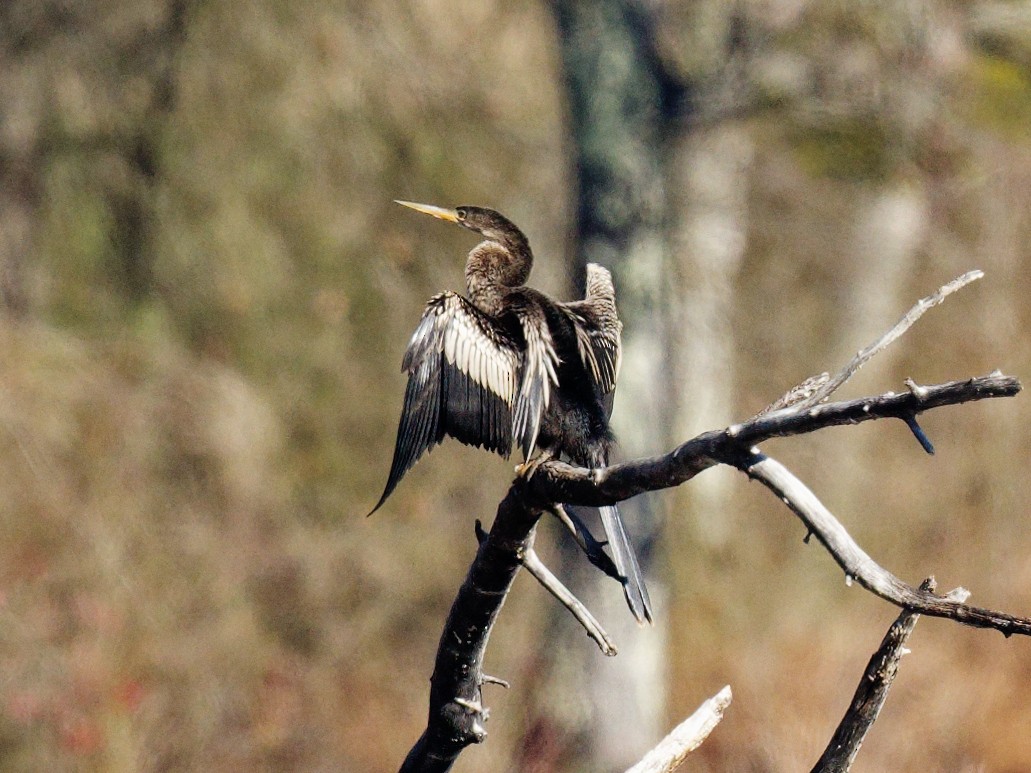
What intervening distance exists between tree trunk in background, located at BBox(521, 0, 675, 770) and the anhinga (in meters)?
3.52

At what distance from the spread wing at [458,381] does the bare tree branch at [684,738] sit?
0.67 meters

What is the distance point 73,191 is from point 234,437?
66.7 inches

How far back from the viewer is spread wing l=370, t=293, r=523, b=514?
2826mm

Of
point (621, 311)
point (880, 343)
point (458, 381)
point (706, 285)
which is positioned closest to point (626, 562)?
point (458, 381)

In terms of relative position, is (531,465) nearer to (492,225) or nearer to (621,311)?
(492,225)

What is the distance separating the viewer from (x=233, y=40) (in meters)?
7.82

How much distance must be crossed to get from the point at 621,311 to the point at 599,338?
362cm

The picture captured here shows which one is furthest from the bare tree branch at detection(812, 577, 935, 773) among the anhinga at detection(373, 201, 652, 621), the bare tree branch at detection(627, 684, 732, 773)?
the anhinga at detection(373, 201, 652, 621)

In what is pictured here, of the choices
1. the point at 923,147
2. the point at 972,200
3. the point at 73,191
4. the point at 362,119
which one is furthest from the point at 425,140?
the point at 972,200

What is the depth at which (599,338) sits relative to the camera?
3.01 m

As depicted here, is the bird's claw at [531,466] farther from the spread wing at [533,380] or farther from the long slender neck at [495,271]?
the long slender neck at [495,271]

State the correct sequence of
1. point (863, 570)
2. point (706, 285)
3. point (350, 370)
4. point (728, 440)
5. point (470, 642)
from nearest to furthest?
point (863, 570), point (728, 440), point (470, 642), point (706, 285), point (350, 370)

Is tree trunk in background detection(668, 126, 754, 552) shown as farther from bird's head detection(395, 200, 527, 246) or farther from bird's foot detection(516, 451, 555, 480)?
bird's foot detection(516, 451, 555, 480)

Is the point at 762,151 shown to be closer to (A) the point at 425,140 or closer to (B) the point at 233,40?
(A) the point at 425,140
